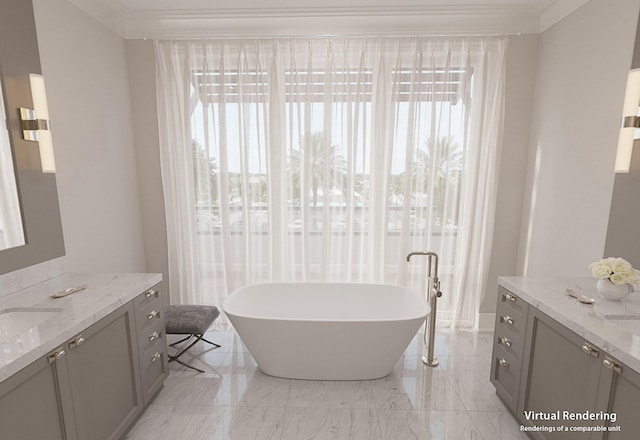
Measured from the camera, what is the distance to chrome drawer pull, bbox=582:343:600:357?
1302 mm

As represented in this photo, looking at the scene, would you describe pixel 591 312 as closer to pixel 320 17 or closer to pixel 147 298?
pixel 147 298

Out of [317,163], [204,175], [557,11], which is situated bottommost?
[204,175]

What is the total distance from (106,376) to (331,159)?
2182 mm

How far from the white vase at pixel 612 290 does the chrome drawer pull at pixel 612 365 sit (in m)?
0.58

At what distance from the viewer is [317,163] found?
2.87 m

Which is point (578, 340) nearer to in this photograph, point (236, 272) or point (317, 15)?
point (236, 272)

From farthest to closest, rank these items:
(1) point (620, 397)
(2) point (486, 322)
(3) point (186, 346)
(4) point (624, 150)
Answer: (2) point (486, 322) → (3) point (186, 346) → (4) point (624, 150) → (1) point (620, 397)

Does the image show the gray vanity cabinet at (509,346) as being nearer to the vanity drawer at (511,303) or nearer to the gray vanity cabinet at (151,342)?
the vanity drawer at (511,303)

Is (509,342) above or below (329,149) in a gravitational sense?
below

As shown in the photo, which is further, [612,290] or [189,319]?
[189,319]

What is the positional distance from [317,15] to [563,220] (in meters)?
2.52

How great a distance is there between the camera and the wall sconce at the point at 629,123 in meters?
1.82

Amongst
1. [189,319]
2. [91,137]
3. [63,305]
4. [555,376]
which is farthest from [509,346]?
[91,137]

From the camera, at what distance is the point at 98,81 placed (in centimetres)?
246
